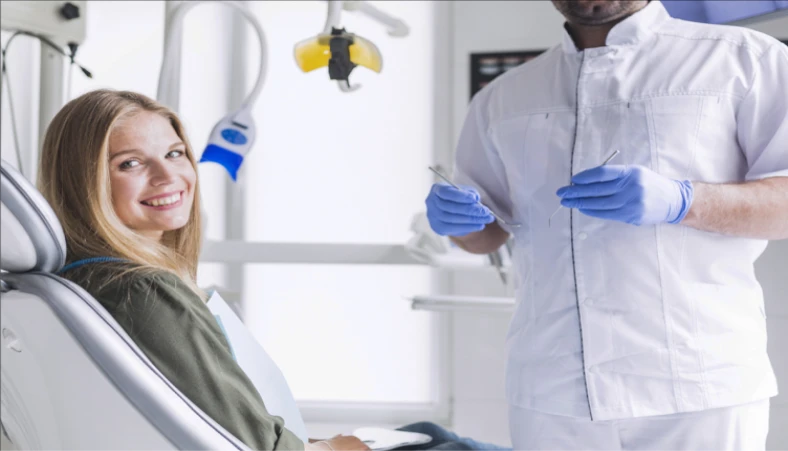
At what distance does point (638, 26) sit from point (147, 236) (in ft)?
3.05

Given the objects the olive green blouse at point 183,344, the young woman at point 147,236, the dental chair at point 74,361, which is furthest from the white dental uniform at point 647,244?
the dental chair at point 74,361

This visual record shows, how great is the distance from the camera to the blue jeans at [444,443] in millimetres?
1310

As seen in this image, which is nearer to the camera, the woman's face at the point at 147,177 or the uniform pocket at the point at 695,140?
the woman's face at the point at 147,177

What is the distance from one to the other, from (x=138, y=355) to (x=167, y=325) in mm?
71

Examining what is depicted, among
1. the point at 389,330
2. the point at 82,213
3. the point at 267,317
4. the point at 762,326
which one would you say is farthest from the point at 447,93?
the point at 82,213

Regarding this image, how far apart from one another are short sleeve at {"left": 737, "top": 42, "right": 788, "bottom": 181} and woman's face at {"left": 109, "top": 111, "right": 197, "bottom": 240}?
93 centimetres

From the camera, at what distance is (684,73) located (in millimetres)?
1255

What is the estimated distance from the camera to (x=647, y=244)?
1.23 meters

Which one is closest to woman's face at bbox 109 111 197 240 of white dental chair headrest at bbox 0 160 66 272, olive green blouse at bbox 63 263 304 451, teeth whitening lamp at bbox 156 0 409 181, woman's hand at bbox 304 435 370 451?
olive green blouse at bbox 63 263 304 451

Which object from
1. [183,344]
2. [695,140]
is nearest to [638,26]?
[695,140]

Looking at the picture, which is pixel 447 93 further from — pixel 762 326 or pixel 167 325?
pixel 167 325

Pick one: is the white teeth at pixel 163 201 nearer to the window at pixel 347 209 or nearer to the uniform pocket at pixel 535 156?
the uniform pocket at pixel 535 156

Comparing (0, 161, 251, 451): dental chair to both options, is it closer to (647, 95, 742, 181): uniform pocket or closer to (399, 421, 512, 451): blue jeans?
(399, 421, 512, 451): blue jeans

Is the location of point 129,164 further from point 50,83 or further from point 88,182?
point 50,83
